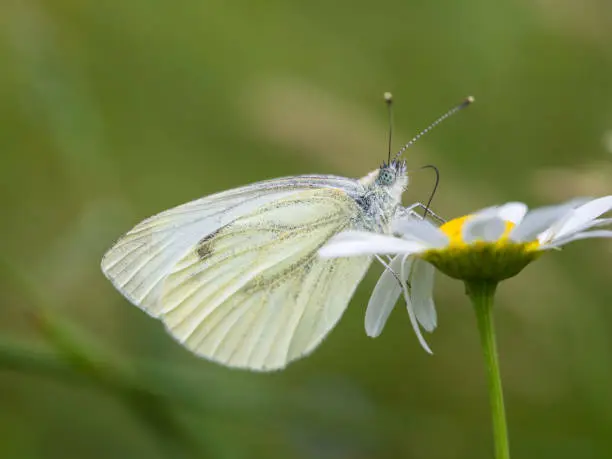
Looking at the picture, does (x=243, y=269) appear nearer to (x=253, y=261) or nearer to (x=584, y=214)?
(x=253, y=261)

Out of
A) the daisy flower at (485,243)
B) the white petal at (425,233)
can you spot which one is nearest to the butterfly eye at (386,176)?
the daisy flower at (485,243)

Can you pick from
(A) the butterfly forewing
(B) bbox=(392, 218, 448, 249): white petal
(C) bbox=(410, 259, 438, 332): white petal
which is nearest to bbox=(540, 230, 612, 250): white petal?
(B) bbox=(392, 218, 448, 249): white petal

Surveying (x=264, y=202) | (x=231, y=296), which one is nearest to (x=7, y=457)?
(x=231, y=296)

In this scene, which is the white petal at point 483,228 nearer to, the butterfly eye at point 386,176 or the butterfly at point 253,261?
the butterfly at point 253,261

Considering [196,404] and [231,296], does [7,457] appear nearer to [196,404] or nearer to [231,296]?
[196,404]

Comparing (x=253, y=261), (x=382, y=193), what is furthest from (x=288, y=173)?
(x=382, y=193)

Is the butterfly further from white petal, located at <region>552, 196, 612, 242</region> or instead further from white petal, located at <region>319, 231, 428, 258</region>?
white petal, located at <region>552, 196, 612, 242</region>
